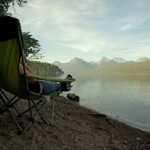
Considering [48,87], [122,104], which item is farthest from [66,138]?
[122,104]

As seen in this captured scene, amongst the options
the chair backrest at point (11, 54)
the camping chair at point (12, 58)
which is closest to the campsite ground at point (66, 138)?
the camping chair at point (12, 58)

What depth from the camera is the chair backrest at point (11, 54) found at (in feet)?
15.8

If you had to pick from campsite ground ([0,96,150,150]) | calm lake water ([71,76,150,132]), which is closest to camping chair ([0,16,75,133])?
campsite ground ([0,96,150,150])

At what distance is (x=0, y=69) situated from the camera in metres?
5.11

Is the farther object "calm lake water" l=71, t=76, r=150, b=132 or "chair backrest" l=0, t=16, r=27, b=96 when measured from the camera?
"calm lake water" l=71, t=76, r=150, b=132

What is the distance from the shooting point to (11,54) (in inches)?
194

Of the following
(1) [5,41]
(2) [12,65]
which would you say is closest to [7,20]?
(1) [5,41]

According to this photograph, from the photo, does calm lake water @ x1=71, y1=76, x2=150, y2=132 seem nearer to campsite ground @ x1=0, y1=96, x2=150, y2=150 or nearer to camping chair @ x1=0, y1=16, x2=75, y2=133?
campsite ground @ x1=0, y1=96, x2=150, y2=150

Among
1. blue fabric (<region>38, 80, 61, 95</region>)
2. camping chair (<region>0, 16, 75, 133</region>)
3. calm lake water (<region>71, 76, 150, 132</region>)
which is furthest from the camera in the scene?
calm lake water (<region>71, 76, 150, 132</region>)

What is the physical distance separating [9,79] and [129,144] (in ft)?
10.4

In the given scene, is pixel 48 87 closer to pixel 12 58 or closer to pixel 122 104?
pixel 12 58

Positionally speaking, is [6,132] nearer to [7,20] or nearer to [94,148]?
[94,148]

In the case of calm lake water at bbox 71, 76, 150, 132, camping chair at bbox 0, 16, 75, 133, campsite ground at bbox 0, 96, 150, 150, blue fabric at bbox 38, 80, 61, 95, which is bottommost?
calm lake water at bbox 71, 76, 150, 132

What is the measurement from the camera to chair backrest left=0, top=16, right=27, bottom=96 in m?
4.82
